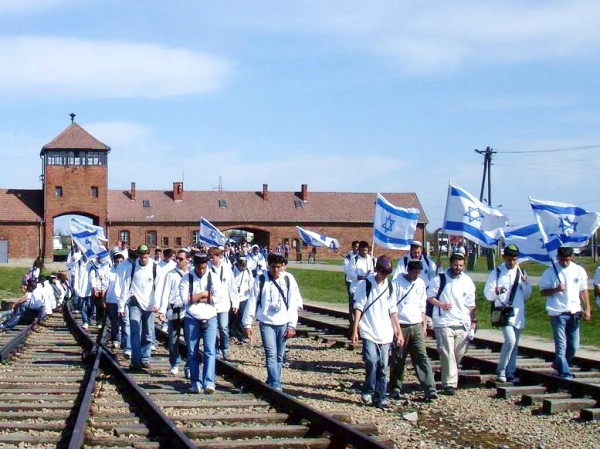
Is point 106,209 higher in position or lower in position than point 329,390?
higher

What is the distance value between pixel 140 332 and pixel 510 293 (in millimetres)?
5443

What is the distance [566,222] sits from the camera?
1303cm

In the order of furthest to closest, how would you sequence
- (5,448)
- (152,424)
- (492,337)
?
(492,337)
(152,424)
(5,448)

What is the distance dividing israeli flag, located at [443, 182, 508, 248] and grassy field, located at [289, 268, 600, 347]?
6.54 meters

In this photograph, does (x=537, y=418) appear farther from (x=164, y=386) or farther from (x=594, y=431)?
(x=164, y=386)

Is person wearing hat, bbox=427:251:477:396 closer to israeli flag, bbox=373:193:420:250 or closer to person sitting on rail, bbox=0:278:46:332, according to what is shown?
israeli flag, bbox=373:193:420:250

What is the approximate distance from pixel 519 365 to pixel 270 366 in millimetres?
4681

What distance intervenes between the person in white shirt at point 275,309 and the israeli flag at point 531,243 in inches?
136

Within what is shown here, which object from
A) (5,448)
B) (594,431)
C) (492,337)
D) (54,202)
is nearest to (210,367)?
(5,448)

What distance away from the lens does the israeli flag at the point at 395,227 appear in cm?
1466

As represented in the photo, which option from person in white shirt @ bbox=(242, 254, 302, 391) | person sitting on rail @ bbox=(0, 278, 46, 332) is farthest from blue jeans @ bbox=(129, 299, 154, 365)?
person sitting on rail @ bbox=(0, 278, 46, 332)

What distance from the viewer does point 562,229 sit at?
512 inches

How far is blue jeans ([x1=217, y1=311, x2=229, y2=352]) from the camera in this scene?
49.9 feet

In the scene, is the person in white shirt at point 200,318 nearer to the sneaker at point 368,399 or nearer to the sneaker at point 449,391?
the sneaker at point 368,399
